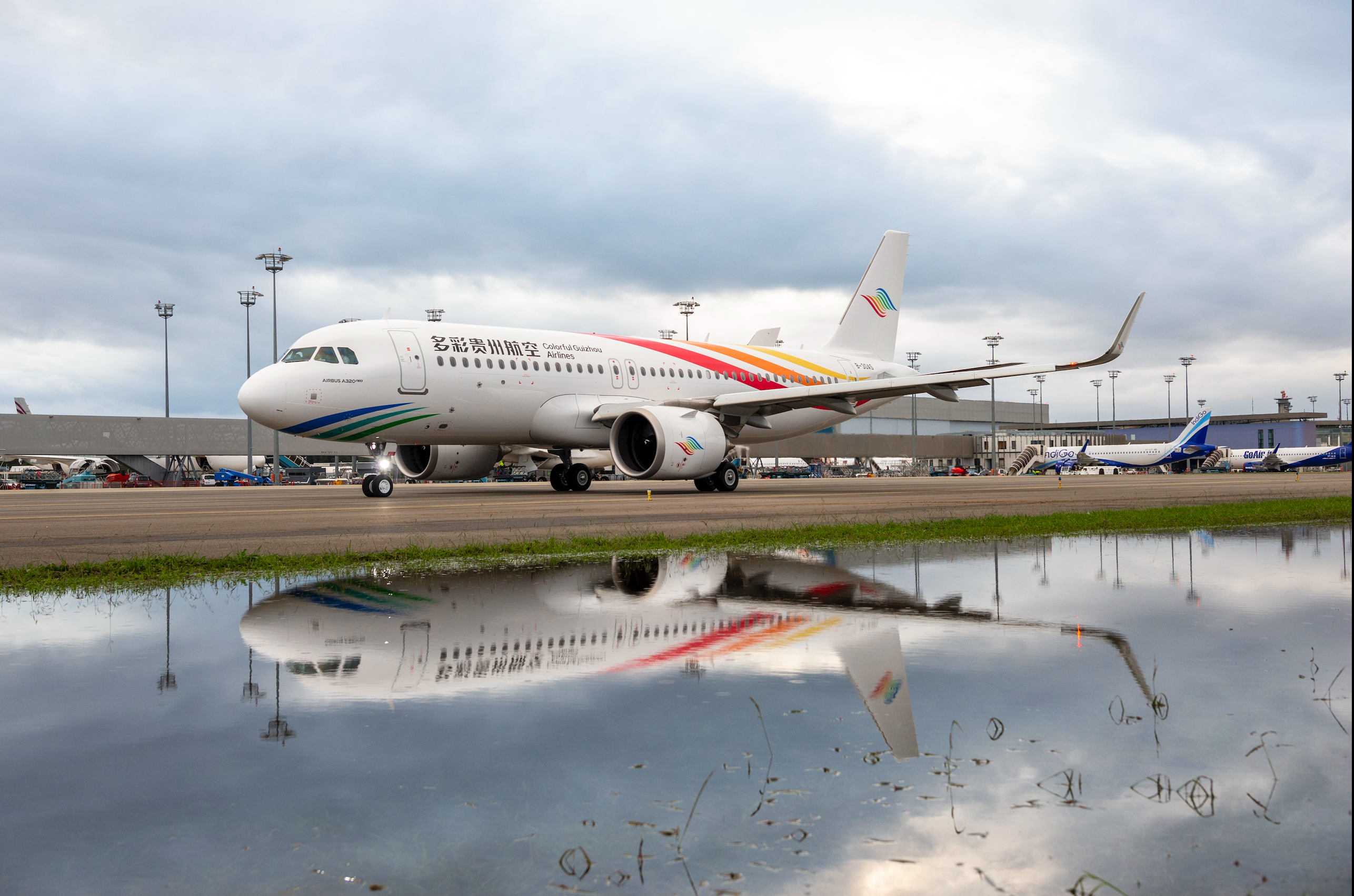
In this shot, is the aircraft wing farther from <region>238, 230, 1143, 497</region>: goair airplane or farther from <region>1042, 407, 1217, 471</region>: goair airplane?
<region>1042, 407, 1217, 471</region>: goair airplane

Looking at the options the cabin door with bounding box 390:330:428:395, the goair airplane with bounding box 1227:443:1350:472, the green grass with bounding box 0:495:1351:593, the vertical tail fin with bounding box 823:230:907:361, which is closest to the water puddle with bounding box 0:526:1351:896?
the green grass with bounding box 0:495:1351:593

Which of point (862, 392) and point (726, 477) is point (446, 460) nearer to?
point (726, 477)

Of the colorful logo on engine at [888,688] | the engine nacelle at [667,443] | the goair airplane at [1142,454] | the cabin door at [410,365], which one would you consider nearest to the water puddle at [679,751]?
the colorful logo on engine at [888,688]

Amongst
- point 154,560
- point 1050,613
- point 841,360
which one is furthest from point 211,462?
point 1050,613

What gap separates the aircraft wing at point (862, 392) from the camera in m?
23.3

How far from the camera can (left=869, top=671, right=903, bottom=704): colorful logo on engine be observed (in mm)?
3807

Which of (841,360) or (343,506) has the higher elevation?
(841,360)

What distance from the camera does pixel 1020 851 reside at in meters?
2.41

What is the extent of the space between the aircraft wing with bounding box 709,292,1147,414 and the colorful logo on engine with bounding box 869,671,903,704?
1875 cm

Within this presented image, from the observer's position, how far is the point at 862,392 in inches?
984

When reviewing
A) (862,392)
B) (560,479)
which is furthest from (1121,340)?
(560,479)

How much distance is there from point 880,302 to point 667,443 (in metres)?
13.6

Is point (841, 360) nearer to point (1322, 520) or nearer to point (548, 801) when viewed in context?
point (1322, 520)

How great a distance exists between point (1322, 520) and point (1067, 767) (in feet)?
46.4
